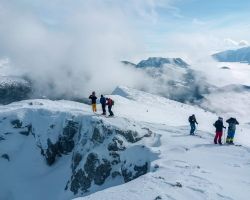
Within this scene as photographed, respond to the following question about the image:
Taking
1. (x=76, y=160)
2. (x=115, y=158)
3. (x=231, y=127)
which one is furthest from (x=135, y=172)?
(x=76, y=160)

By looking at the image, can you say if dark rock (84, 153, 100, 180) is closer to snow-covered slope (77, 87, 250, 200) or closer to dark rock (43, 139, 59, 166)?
snow-covered slope (77, 87, 250, 200)

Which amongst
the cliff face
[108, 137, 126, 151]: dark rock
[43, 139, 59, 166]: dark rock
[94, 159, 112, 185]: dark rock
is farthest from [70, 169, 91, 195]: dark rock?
[43, 139, 59, 166]: dark rock

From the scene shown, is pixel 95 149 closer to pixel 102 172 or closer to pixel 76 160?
pixel 102 172

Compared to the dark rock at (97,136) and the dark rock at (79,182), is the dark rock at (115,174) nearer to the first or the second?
the dark rock at (79,182)

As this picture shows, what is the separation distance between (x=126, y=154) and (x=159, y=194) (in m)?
19.8

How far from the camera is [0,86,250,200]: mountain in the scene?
71.0 ft

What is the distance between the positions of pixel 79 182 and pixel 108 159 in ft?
17.0

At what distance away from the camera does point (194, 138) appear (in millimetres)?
38500

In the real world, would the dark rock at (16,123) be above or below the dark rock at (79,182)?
above

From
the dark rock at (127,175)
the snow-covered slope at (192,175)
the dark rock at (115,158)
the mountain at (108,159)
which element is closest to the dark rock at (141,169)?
the mountain at (108,159)

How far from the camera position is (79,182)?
4322 centimetres

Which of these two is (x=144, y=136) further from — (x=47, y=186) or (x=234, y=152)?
(x=47, y=186)

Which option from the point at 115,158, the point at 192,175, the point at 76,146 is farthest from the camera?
the point at 76,146

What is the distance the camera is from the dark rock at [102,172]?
1602 inches
